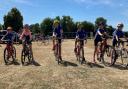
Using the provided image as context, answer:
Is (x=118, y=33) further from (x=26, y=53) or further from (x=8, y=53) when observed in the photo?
(x=8, y=53)

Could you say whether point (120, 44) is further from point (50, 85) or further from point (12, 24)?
point (12, 24)

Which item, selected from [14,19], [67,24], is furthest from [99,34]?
[67,24]

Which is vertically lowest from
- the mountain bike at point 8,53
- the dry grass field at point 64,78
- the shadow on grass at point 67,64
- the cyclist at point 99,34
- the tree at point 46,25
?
the dry grass field at point 64,78

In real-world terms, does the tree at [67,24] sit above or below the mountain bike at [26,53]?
Answer: above

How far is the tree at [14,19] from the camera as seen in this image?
76425mm

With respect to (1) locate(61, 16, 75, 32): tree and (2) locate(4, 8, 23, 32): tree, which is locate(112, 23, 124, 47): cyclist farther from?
(1) locate(61, 16, 75, 32): tree

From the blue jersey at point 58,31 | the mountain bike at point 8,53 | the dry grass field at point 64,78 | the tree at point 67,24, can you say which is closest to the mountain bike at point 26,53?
the mountain bike at point 8,53

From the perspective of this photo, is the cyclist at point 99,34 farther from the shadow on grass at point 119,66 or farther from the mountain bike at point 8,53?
the mountain bike at point 8,53

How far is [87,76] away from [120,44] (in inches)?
212

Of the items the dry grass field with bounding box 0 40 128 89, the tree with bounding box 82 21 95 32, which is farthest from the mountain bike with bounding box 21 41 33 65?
the tree with bounding box 82 21 95 32

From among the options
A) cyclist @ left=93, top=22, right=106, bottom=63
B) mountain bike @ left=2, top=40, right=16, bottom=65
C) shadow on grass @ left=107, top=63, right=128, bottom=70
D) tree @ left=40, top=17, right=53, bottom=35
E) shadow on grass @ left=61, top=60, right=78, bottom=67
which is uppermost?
tree @ left=40, top=17, right=53, bottom=35

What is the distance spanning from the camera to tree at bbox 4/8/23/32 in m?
76.4

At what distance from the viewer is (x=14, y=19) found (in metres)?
77.4

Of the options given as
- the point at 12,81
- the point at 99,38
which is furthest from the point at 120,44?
the point at 12,81
